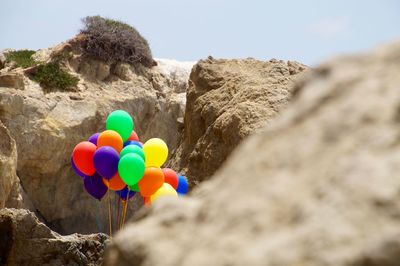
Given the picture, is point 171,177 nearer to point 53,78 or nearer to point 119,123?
point 119,123

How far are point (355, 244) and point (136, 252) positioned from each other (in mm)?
550

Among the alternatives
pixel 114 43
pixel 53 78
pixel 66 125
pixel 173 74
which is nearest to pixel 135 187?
pixel 66 125

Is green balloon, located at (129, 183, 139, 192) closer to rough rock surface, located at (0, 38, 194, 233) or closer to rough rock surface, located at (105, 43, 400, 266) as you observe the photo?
rough rock surface, located at (105, 43, 400, 266)

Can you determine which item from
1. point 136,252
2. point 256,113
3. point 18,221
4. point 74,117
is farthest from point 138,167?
point 74,117

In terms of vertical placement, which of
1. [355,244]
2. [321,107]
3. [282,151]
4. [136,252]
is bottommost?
[136,252]

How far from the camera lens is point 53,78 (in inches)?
693

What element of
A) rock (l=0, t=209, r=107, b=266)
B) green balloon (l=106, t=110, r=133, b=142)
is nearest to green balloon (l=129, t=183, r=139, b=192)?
green balloon (l=106, t=110, r=133, b=142)

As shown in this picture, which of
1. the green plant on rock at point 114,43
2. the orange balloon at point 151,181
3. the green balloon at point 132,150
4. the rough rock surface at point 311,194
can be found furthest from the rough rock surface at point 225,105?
the green plant on rock at point 114,43

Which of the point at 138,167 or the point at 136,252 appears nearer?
the point at 136,252

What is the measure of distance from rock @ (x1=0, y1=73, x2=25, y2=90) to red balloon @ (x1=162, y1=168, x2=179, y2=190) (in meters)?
8.64

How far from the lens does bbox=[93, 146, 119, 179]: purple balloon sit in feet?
26.8

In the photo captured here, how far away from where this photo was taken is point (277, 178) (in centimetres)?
147

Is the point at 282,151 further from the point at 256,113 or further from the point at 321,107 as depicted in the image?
the point at 256,113

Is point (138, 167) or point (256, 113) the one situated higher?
point (256, 113)
